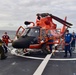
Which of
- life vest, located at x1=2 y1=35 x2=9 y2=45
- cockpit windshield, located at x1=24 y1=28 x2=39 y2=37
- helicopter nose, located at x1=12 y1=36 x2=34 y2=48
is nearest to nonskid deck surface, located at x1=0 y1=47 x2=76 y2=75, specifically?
helicopter nose, located at x1=12 y1=36 x2=34 y2=48

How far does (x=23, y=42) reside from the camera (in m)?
12.8

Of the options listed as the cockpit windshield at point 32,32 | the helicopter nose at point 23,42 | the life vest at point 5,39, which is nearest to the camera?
the helicopter nose at point 23,42

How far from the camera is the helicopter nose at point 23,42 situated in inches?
496

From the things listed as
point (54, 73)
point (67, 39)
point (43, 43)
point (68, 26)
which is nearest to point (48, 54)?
point (43, 43)

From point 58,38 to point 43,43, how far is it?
2.25 m

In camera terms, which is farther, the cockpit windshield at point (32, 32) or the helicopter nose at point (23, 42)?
the cockpit windshield at point (32, 32)

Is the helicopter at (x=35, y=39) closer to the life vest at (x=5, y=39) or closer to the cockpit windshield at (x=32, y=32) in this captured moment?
the cockpit windshield at (x=32, y=32)

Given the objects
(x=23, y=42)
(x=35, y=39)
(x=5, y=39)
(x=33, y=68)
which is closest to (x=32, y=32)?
(x=35, y=39)

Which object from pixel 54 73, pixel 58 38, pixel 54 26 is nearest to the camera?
pixel 54 73

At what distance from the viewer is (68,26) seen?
15.8m

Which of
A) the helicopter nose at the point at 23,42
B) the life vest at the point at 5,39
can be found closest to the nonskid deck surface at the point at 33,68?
the helicopter nose at the point at 23,42

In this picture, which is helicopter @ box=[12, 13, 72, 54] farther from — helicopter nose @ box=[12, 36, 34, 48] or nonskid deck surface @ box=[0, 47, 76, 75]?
nonskid deck surface @ box=[0, 47, 76, 75]

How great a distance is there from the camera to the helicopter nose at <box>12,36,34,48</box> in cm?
1261

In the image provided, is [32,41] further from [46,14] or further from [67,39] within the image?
[46,14]
